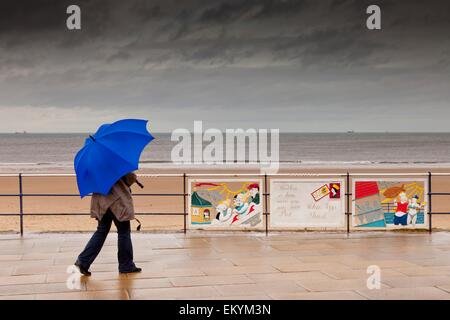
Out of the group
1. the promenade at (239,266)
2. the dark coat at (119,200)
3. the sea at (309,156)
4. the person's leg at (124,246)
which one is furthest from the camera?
the sea at (309,156)

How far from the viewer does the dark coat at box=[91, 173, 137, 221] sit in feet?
23.4

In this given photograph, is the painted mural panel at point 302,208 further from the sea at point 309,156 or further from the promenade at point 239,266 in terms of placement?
the sea at point 309,156

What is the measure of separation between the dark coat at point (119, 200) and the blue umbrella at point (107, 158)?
23cm

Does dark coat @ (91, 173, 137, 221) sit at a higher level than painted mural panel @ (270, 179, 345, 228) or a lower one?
higher

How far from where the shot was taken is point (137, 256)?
8.66 meters

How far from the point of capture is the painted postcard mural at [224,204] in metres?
10.4

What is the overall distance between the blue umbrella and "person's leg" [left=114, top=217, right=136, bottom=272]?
0.58 m

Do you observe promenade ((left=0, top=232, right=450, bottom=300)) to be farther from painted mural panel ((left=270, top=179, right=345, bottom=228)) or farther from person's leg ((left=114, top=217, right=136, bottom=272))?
painted mural panel ((left=270, top=179, right=345, bottom=228))

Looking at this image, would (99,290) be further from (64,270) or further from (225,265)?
(225,265)

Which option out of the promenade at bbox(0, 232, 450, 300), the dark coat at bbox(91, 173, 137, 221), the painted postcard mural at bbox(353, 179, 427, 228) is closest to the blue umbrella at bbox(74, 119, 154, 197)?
the dark coat at bbox(91, 173, 137, 221)

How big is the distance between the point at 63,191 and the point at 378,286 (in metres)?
22.8

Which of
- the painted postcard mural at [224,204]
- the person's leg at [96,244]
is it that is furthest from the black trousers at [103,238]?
the painted postcard mural at [224,204]

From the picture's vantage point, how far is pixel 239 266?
788 centimetres
